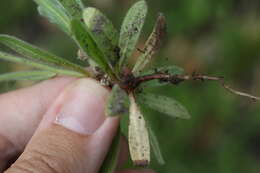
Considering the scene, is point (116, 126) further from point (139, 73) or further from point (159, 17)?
point (159, 17)

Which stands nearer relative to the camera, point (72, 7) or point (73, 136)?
point (72, 7)

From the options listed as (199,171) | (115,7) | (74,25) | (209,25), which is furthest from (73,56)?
(74,25)

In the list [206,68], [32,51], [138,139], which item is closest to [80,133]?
[138,139]

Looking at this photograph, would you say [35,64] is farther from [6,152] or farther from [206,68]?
[206,68]

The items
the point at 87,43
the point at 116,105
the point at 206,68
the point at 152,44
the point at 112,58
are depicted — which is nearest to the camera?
the point at 116,105

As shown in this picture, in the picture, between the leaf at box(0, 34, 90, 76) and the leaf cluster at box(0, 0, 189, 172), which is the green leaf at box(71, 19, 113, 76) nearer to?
the leaf cluster at box(0, 0, 189, 172)

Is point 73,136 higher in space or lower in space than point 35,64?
lower

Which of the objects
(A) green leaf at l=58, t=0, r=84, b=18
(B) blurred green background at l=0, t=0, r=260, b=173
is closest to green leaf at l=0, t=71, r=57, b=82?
(A) green leaf at l=58, t=0, r=84, b=18
